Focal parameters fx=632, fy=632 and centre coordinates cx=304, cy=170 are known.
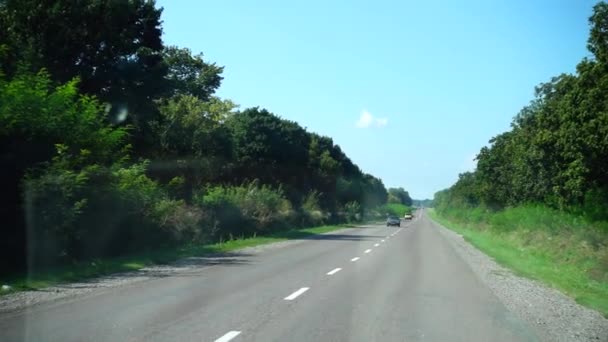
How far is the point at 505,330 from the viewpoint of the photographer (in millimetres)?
9500

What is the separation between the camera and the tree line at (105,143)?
17.9 m

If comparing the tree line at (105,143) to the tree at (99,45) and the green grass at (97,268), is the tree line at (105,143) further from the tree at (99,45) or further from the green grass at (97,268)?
the green grass at (97,268)

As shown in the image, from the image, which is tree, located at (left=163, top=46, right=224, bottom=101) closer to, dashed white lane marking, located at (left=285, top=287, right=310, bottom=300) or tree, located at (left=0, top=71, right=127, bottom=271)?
tree, located at (left=0, top=71, right=127, bottom=271)

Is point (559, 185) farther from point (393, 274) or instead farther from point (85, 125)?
point (85, 125)

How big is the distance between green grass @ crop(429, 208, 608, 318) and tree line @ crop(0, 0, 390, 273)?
1376cm

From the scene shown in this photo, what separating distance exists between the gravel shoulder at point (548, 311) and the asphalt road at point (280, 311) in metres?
0.32

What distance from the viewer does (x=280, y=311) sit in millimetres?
10766

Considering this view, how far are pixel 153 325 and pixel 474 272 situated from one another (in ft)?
41.0

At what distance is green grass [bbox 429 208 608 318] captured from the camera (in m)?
16.2

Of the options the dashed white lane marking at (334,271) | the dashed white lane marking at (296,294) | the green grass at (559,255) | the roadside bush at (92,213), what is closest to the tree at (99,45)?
the roadside bush at (92,213)

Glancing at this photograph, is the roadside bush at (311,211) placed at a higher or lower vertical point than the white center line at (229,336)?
higher

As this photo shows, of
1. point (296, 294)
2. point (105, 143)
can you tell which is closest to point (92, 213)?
point (105, 143)

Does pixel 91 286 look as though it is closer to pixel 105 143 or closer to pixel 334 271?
pixel 334 271

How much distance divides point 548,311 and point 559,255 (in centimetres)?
1607
